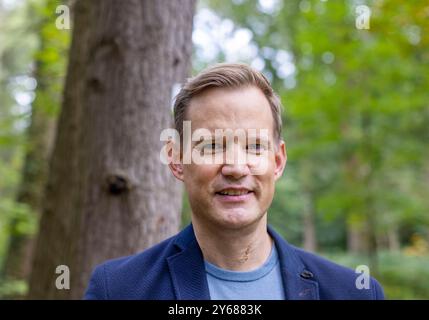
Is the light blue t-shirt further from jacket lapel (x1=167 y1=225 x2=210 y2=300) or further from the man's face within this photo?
the man's face

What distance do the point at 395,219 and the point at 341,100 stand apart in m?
4.59

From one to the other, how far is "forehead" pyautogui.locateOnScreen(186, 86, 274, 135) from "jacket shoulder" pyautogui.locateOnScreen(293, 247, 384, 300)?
586mm

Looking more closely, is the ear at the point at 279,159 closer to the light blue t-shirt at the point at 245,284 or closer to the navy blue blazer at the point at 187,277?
the navy blue blazer at the point at 187,277

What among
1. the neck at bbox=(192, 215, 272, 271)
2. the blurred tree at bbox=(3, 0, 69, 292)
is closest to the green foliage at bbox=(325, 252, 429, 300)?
the blurred tree at bbox=(3, 0, 69, 292)

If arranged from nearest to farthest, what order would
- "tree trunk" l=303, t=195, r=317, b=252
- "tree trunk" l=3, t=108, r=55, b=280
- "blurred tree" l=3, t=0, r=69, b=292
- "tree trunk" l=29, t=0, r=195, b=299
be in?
"tree trunk" l=29, t=0, r=195, b=299
"blurred tree" l=3, t=0, r=69, b=292
"tree trunk" l=3, t=108, r=55, b=280
"tree trunk" l=303, t=195, r=317, b=252

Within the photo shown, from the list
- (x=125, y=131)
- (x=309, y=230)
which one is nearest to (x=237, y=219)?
(x=125, y=131)

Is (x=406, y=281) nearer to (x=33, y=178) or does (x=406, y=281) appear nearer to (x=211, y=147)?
(x=33, y=178)

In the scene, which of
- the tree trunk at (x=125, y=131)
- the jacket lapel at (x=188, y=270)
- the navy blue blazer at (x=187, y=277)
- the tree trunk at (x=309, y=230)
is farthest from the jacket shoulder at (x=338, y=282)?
the tree trunk at (x=309, y=230)

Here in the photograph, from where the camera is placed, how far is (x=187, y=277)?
197cm

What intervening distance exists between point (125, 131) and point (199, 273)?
1632 mm

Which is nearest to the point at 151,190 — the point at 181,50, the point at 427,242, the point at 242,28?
the point at 181,50

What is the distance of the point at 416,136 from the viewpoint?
29.9 feet

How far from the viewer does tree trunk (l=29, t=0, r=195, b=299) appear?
10.9 feet

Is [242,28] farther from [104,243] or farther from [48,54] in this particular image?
[104,243]
